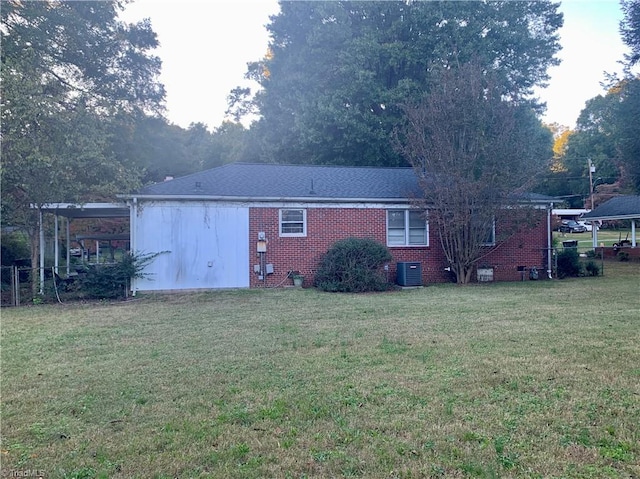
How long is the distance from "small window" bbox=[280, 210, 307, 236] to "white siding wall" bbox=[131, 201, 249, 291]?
1094 mm

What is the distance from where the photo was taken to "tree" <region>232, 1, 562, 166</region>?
75.1 ft

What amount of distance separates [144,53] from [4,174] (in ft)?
54.0

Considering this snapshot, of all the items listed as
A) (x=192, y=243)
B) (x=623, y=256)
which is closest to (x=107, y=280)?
(x=192, y=243)

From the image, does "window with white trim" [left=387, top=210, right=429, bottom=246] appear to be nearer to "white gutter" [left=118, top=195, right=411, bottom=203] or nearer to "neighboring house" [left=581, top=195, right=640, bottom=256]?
"white gutter" [left=118, top=195, right=411, bottom=203]

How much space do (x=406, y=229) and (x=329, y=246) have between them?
2.67m

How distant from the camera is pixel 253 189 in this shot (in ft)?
47.2

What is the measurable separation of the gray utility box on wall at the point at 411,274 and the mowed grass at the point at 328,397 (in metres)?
5.50

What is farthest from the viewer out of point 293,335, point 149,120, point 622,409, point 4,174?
point 149,120

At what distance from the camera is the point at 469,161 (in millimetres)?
13922

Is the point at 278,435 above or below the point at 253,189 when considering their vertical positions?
below

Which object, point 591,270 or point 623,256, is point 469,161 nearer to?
point 591,270

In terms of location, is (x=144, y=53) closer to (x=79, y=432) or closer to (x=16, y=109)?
(x=16, y=109)

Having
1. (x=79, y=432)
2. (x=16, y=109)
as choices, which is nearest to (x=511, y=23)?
(x=16, y=109)

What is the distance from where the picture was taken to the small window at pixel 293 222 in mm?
14359
